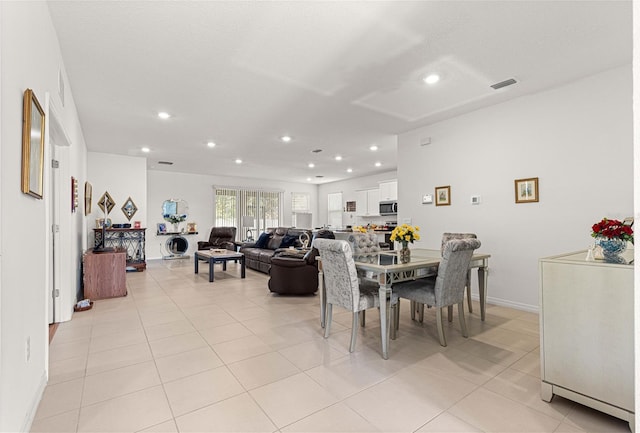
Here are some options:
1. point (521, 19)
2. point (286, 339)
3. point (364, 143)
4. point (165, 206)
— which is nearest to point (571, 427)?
point (286, 339)

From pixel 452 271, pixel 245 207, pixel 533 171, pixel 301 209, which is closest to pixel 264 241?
pixel 245 207

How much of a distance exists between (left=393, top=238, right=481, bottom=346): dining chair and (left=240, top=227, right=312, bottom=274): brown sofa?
3.96 meters

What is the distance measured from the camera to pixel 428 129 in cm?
496

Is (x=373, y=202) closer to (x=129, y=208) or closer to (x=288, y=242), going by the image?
(x=288, y=242)

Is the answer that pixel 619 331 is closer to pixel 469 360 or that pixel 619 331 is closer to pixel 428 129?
pixel 469 360

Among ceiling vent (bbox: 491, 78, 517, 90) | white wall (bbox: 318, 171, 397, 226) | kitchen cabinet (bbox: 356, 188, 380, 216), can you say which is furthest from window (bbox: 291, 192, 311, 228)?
ceiling vent (bbox: 491, 78, 517, 90)

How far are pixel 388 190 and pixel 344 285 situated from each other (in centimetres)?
694

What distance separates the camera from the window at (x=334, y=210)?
1136cm

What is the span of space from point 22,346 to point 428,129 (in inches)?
201

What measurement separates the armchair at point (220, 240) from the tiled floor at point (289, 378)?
176 inches

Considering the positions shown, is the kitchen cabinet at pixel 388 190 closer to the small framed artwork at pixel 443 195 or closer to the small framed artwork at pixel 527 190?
the small framed artwork at pixel 443 195

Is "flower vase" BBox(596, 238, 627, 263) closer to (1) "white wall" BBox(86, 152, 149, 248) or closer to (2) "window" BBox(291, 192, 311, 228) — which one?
(1) "white wall" BBox(86, 152, 149, 248)

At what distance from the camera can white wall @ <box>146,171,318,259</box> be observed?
9.08 meters

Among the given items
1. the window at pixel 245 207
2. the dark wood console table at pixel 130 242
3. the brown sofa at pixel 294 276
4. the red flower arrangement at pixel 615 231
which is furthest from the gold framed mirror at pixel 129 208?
the red flower arrangement at pixel 615 231
